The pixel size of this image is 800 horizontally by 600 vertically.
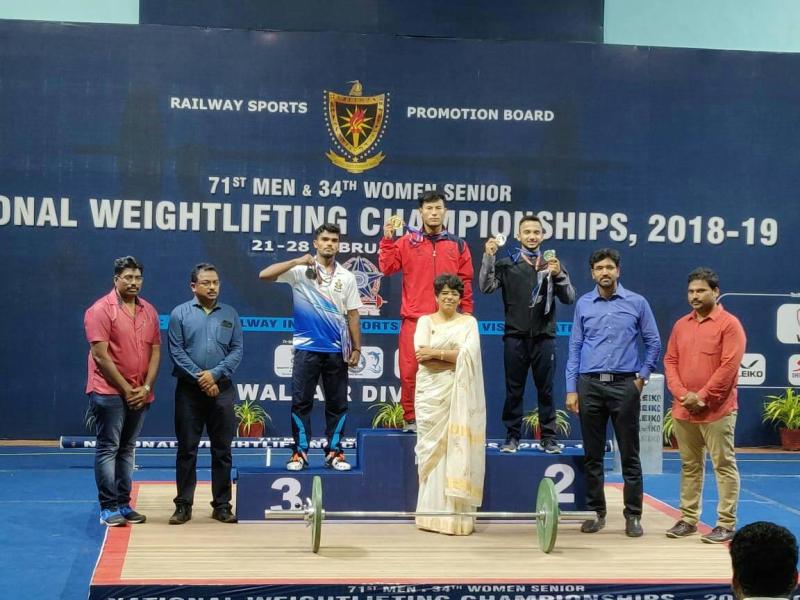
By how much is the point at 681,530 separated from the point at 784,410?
14.4ft

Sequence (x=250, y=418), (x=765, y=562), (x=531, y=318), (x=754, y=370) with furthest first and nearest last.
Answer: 1. (x=754, y=370)
2. (x=250, y=418)
3. (x=531, y=318)
4. (x=765, y=562)

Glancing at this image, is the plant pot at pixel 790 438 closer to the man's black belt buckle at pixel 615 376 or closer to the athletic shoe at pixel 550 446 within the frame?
the athletic shoe at pixel 550 446

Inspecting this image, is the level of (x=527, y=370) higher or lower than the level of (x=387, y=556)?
higher

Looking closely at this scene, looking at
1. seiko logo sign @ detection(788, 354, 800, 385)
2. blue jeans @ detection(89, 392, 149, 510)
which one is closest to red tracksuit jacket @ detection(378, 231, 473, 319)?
blue jeans @ detection(89, 392, 149, 510)

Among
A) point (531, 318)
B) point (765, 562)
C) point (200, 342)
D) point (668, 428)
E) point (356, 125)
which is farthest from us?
point (668, 428)

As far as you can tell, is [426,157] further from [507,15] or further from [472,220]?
[507,15]

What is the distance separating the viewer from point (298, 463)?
6383mm

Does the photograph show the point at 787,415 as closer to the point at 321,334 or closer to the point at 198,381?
the point at 321,334

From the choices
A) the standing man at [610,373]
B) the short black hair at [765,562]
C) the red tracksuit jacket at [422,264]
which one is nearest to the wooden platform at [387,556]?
the standing man at [610,373]

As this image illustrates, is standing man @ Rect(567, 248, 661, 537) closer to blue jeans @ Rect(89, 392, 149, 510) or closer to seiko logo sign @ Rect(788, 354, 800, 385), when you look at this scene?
blue jeans @ Rect(89, 392, 149, 510)

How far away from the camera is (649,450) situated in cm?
877

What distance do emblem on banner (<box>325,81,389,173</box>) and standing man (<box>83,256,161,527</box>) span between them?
373 centimetres

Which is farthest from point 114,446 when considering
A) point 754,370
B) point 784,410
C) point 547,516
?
point 784,410

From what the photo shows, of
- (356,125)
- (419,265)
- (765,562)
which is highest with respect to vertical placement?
(356,125)
